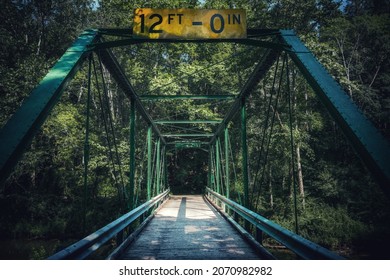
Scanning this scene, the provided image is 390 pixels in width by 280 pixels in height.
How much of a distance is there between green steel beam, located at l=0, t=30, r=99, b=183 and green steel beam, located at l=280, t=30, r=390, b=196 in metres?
3.78

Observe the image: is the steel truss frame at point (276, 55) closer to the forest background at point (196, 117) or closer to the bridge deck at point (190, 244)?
the bridge deck at point (190, 244)

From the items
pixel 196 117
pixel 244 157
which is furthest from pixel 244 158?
pixel 196 117

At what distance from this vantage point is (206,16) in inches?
188

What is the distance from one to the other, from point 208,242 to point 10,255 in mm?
15903

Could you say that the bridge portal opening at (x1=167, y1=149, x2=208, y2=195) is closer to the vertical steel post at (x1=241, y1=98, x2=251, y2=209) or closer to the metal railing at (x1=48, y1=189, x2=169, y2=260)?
the vertical steel post at (x1=241, y1=98, x2=251, y2=209)

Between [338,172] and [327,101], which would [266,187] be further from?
[327,101]

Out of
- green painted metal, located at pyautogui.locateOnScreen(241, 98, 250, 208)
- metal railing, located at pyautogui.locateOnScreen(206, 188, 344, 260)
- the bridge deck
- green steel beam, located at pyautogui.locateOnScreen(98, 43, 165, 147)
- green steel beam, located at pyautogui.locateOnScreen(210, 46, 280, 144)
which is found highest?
green steel beam, located at pyautogui.locateOnScreen(98, 43, 165, 147)

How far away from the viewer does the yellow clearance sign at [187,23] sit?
4.74 metres

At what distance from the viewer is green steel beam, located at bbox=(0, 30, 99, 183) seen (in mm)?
2939

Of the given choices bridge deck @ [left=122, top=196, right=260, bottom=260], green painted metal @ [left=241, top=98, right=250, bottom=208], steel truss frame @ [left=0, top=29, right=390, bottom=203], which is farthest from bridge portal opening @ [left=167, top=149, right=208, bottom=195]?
steel truss frame @ [left=0, top=29, right=390, bottom=203]

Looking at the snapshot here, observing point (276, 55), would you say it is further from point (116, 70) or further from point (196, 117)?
point (196, 117)

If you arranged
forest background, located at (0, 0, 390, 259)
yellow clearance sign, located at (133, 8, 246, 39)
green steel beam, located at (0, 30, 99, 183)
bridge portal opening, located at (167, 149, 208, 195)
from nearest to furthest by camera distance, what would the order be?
green steel beam, located at (0, 30, 99, 183), yellow clearance sign, located at (133, 8, 246, 39), forest background, located at (0, 0, 390, 259), bridge portal opening, located at (167, 149, 208, 195)

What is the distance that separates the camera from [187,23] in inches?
187

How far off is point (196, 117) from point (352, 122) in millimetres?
20084
